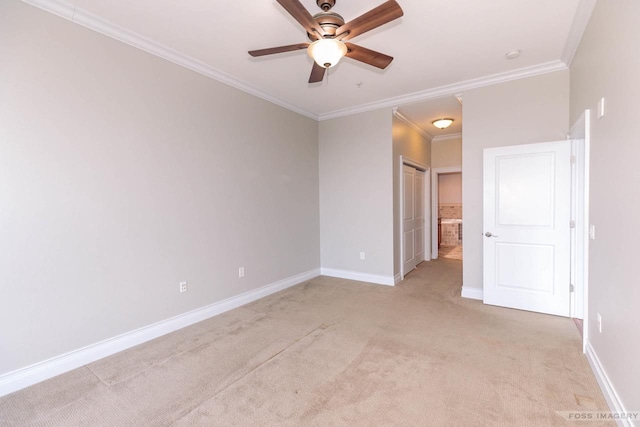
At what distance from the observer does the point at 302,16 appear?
1.79 m

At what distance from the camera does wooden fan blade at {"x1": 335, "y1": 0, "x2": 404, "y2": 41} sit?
1.70m

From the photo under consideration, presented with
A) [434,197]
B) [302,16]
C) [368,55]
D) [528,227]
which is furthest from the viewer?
[434,197]

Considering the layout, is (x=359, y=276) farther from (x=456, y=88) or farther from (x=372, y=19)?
(x=372, y=19)

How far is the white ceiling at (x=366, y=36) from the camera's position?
7.54ft

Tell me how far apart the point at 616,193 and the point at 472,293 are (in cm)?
237

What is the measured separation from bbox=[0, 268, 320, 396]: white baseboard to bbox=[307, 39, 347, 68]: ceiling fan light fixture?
2819mm

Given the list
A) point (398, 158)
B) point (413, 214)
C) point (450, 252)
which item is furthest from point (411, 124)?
point (450, 252)

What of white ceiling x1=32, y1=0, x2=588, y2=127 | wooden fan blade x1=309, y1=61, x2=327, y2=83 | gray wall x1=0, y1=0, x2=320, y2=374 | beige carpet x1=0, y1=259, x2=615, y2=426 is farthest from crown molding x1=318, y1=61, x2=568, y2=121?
beige carpet x1=0, y1=259, x2=615, y2=426

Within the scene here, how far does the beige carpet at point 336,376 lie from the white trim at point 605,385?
0.19ft

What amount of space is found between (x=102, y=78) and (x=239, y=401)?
9.20 feet

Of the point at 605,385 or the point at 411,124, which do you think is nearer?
the point at 605,385

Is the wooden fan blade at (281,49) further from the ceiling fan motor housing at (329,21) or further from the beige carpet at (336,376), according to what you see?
the beige carpet at (336,376)

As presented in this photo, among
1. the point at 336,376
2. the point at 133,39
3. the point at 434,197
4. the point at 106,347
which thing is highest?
the point at 133,39

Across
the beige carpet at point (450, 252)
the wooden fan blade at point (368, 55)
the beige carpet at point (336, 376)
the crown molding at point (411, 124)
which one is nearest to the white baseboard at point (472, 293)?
the beige carpet at point (336, 376)
